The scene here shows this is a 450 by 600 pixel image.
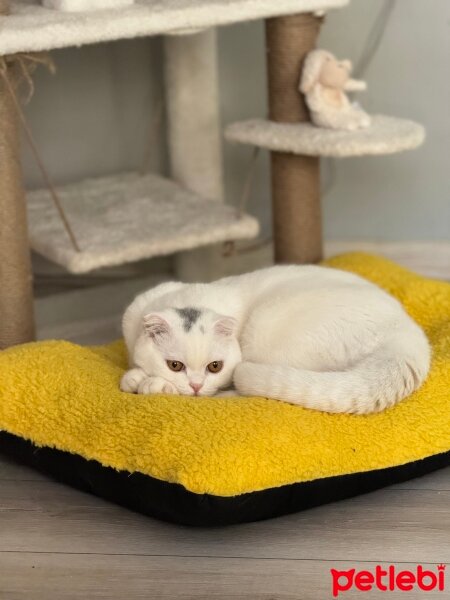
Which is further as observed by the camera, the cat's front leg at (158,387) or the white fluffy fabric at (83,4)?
the white fluffy fabric at (83,4)

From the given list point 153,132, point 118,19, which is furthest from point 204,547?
point 153,132

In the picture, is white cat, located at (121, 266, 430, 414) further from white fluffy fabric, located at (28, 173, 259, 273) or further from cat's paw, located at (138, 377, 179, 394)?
white fluffy fabric, located at (28, 173, 259, 273)

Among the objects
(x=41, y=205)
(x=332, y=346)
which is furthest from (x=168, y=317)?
(x=41, y=205)

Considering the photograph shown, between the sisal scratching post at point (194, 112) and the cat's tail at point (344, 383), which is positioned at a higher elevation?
the sisal scratching post at point (194, 112)

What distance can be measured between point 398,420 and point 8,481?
0.69m

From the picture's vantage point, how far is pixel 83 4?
7.61 ft

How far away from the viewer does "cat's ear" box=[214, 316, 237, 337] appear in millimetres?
2029

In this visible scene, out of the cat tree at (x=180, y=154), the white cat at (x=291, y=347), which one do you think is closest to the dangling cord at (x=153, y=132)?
the cat tree at (x=180, y=154)

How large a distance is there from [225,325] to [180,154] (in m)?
1.00

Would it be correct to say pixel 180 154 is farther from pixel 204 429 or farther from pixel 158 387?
pixel 204 429

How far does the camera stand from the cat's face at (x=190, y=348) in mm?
2008

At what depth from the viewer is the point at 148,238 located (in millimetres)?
2561

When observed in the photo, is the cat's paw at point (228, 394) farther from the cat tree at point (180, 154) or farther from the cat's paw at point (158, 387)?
the cat tree at point (180, 154)

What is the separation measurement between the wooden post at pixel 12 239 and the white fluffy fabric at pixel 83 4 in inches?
4.6
